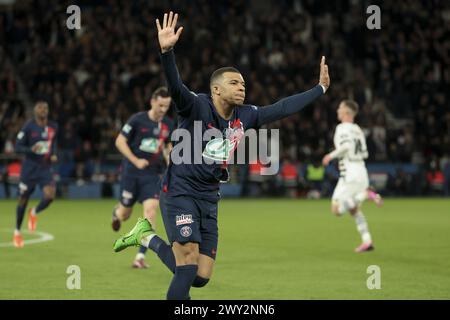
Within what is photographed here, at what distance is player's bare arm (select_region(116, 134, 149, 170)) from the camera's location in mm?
11625

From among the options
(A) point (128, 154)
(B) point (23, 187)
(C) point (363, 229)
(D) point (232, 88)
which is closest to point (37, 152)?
(B) point (23, 187)

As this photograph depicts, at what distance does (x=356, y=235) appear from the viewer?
16453mm

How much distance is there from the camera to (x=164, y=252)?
27.0 feet

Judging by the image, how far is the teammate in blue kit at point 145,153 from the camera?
1213 centimetres

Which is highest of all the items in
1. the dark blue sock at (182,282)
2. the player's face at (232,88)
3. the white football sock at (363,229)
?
the player's face at (232,88)

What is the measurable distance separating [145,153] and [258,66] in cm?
1825

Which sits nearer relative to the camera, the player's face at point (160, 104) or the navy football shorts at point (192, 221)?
the navy football shorts at point (192, 221)

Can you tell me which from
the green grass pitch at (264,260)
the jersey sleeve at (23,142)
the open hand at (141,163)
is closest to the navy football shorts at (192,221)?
the green grass pitch at (264,260)

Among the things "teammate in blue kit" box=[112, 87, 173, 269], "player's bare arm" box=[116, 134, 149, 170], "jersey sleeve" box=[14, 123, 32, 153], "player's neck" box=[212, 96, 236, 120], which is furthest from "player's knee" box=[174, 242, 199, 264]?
"jersey sleeve" box=[14, 123, 32, 153]

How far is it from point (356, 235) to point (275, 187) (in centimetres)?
1249

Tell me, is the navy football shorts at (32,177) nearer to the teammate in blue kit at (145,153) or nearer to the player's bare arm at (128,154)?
the teammate in blue kit at (145,153)

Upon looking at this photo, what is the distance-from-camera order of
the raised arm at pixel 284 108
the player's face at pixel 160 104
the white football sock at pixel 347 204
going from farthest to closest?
the white football sock at pixel 347 204 < the player's face at pixel 160 104 < the raised arm at pixel 284 108

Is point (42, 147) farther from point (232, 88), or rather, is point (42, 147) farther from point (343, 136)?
point (232, 88)

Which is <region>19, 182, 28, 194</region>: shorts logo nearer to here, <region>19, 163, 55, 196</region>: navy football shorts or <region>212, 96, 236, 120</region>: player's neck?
<region>19, 163, 55, 196</region>: navy football shorts
